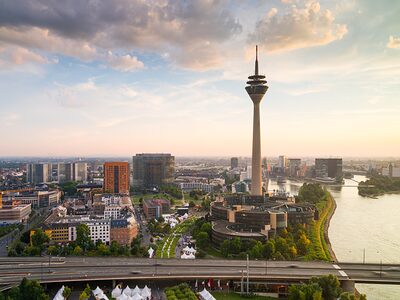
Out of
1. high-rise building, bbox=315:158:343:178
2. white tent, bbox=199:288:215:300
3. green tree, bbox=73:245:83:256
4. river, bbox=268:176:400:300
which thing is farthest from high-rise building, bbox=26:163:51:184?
white tent, bbox=199:288:215:300

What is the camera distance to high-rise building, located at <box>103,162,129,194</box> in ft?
104

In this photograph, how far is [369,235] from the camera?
18.6 metres

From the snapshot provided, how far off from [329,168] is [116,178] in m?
33.7

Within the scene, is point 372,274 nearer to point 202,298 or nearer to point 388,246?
point 202,298

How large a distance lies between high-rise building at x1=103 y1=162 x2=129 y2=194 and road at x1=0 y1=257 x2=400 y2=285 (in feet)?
61.8

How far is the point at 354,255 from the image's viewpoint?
15.4 meters

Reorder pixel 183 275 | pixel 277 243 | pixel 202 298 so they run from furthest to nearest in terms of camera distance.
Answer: pixel 277 243
pixel 183 275
pixel 202 298

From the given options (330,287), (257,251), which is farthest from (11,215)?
(330,287)

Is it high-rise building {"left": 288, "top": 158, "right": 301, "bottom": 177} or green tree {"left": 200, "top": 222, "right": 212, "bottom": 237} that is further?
high-rise building {"left": 288, "top": 158, "right": 301, "bottom": 177}

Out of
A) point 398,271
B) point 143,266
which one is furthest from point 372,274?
point 143,266

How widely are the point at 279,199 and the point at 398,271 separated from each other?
11.7 m

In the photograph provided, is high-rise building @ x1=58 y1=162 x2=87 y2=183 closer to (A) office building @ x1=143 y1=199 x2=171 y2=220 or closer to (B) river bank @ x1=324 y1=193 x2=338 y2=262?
(A) office building @ x1=143 y1=199 x2=171 y2=220

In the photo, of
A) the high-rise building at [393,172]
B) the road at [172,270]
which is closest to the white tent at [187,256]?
the road at [172,270]

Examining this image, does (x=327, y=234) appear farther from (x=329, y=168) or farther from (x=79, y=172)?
(x=329, y=168)
